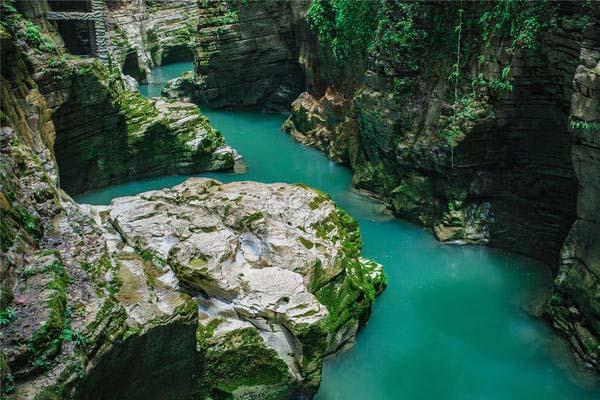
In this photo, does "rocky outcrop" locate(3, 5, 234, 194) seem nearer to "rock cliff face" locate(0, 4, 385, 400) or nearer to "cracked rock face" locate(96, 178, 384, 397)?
"rock cliff face" locate(0, 4, 385, 400)

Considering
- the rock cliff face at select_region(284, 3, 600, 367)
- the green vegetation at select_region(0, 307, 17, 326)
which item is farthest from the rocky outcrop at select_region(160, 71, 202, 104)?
the green vegetation at select_region(0, 307, 17, 326)

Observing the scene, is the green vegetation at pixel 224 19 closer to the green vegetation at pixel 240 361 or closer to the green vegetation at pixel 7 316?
the green vegetation at pixel 240 361

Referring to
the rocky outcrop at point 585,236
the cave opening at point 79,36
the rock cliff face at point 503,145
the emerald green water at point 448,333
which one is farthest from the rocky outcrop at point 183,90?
the rocky outcrop at point 585,236

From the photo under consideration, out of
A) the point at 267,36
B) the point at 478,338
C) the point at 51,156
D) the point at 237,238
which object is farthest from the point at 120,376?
the point at 267,36

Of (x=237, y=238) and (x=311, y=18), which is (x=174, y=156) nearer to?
(x=311, y=18)

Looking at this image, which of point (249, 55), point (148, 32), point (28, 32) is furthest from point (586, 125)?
point (148, 32)

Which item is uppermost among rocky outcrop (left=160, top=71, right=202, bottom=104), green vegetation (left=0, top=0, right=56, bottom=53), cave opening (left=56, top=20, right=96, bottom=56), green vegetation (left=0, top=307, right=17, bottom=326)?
green vegetation (left=0, top=0, right=56, bottom=53)
